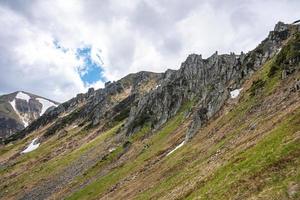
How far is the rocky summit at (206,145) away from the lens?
38.7 metres

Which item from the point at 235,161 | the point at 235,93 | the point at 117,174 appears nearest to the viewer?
the point at 235,161

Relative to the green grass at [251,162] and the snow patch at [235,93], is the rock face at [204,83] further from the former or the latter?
the green grass at [251,162]

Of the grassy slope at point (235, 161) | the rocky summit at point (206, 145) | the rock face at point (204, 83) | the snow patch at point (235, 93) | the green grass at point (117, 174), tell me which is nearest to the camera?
the grassy slope at point (235, 161)

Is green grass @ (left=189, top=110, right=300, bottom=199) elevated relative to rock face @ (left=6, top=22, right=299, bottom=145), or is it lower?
lower

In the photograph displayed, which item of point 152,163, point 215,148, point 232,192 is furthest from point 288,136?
point 152,163

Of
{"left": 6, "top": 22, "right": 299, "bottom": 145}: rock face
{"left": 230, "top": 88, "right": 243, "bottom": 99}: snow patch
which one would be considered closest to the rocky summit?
{"left": 230, "top": 88, "right": 243, "bottom": 99}: snow patch

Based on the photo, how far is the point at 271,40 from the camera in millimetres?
140250

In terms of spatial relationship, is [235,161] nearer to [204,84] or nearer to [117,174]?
[117,174]

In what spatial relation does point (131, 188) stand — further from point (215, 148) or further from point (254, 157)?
point (254, 157)

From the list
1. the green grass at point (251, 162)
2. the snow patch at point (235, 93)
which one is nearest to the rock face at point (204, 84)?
the snow patch at point (235, 93)

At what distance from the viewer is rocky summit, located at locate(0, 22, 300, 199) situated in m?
38.7

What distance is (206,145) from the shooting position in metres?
72.3

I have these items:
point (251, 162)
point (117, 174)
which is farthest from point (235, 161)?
point (117, 174)

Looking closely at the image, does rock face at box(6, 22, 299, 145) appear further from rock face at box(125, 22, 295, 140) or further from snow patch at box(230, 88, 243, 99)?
snow patch at box(230, 88, 243, 99)
